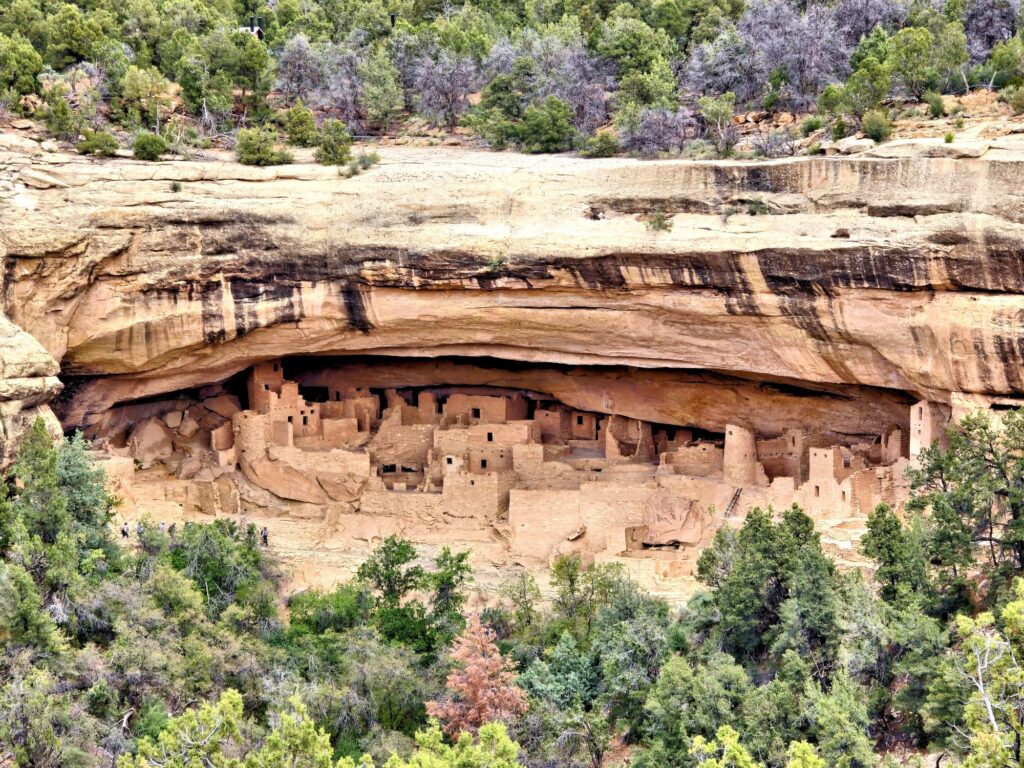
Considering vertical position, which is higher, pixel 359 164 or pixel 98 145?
pixel 98 145

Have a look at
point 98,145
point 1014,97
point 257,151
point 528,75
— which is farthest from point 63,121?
point 1014,97

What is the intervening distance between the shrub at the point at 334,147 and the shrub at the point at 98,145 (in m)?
3.37

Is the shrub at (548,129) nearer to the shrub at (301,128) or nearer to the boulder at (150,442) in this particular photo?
the shrub at (301,128)

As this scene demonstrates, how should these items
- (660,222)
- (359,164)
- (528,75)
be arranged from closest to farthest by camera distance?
(660,222)
(359,164)
(528,75)

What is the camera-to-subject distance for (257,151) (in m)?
27.3

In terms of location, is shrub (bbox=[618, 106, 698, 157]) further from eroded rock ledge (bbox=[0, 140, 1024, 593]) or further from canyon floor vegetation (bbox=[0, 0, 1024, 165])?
eroded rock ledge (bbox=[0, 140, 1024, 593])

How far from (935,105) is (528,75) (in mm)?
9609

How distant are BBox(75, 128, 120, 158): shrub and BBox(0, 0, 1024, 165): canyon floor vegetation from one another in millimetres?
34

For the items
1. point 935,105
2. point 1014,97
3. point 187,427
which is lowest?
point 187,427

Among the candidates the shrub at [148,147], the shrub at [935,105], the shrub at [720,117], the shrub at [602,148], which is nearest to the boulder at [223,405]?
the shrub at [148,147]

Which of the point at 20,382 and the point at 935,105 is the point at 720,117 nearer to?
the point at 935,105

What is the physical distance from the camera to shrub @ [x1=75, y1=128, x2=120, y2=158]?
2717 cm

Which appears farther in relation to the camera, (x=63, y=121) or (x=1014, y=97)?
(x=63, y=121)

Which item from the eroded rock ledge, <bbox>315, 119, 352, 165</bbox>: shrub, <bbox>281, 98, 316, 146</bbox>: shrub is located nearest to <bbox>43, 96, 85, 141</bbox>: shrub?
the eroded rock ledge
